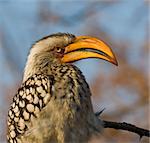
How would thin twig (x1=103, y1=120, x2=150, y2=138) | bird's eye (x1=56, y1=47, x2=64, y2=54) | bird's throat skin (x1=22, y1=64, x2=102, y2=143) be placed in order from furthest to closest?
bird's eye (x1=56, y1=47, x2=64, y2=54)
bird's throat skin (x1=22, y1=64, x2=102, y2=143)
thin twig (x1=103, y1=120, x2=150, y2=138)

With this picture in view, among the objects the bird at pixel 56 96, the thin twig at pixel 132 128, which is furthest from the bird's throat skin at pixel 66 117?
the thin twig at pixel 132 128

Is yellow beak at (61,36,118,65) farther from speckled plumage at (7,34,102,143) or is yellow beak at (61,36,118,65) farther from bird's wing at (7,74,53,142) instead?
bird's wing at (7,74,53,142)

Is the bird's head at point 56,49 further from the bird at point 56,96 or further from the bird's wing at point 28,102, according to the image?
the bird's wing at point 28,102

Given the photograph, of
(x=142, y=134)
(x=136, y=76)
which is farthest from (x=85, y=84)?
(x=136, y=76)

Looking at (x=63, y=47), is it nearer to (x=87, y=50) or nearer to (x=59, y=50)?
(x=59, y=50)

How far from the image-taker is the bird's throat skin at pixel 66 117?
3.82 metres

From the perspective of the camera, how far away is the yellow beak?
389 cm

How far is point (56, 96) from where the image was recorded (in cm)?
390

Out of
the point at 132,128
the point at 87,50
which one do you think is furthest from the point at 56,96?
the point at 132,128

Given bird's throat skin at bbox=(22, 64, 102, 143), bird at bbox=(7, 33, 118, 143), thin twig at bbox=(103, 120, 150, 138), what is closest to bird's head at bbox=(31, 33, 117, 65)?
bird at bbox=(7, 33, 118, 143)

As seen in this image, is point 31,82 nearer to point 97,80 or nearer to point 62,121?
point 62,121

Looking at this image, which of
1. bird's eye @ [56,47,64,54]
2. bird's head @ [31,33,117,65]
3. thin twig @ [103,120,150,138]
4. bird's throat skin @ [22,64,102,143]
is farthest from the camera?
bird's eye @ [56,47,64,54]

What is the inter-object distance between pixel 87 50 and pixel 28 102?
0.42 m

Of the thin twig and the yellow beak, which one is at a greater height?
the yellow beak
